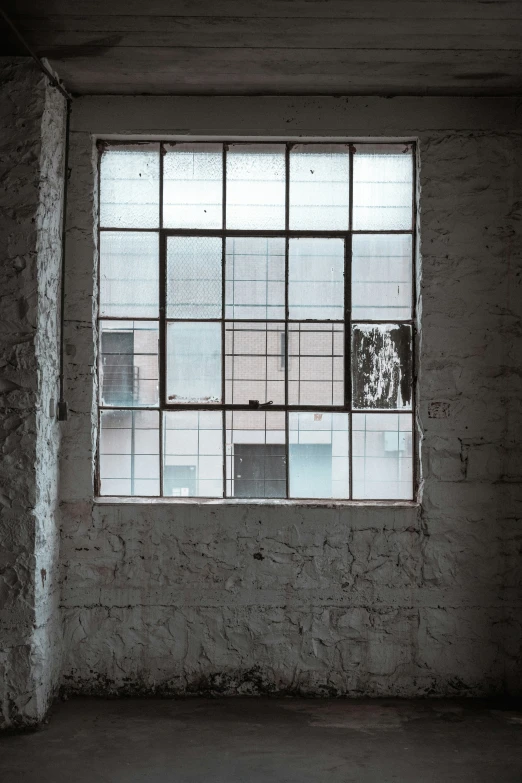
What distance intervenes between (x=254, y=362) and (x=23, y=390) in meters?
1.11

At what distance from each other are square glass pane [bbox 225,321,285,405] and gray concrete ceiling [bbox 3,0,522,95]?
1.15m

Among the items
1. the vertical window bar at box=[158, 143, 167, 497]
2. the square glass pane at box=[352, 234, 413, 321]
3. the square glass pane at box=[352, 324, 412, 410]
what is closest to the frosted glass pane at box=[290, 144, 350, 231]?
the square glass pane at box=[352, 234, 413, 321]

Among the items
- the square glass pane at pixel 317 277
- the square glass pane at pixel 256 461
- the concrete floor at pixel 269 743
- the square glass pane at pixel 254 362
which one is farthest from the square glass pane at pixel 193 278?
the concrete floor at pixel 269 743

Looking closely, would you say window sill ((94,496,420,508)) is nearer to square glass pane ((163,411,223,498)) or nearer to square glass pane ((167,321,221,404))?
square glass pane ((163,411,223,498))

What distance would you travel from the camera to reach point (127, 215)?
335 cm

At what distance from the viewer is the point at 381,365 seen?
11.0 feet

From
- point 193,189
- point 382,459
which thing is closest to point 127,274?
point 193,189

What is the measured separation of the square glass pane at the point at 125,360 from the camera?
11.0 feet

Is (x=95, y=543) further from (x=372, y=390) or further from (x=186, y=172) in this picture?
(x=186, y=172)

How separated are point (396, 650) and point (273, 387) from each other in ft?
4.64

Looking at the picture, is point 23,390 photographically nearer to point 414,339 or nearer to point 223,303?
point 223,303

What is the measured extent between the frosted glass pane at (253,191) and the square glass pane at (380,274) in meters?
0.43

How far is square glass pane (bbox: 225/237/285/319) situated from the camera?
132 inches

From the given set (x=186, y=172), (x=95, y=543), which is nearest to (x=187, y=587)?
(x=95, y=543)
